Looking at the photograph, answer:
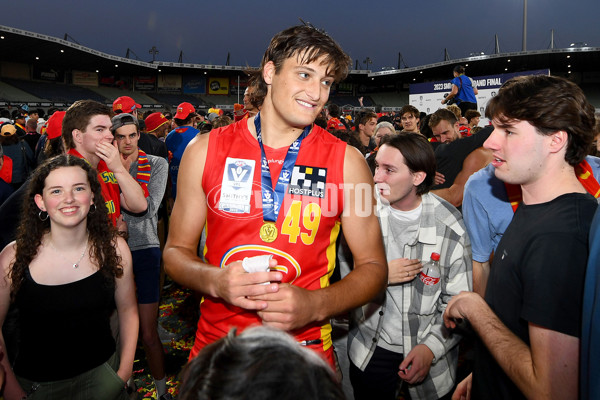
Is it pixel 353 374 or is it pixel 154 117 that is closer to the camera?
pixel 353 374

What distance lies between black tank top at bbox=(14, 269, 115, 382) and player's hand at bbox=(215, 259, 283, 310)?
1383 millimetres

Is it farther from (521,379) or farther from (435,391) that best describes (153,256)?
(521,379)

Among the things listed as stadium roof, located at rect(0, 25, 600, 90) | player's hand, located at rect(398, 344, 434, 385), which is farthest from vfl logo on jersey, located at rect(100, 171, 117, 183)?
stadium roof, located at rect(0, 25, 600, 90)

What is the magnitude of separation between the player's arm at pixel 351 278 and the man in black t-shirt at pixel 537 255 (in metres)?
0.47

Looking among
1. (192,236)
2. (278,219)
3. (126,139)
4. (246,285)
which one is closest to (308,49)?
(278,219)

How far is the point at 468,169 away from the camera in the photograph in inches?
160

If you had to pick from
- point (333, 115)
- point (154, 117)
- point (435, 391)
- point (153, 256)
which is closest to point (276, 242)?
point (435, 391)

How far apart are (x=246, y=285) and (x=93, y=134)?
2465 millimetres

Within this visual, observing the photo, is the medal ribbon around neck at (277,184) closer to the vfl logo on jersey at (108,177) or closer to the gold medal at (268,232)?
the gold medal at (268,232)

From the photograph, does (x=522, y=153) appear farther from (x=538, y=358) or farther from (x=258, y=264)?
(x=258, y=264)

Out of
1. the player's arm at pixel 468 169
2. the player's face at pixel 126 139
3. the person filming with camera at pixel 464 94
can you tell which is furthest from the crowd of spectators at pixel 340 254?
the person filming with camera at pixel 464 94

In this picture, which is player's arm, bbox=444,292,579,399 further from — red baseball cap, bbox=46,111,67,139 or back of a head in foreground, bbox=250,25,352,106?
red baseball cap, bbox=46,111,67,139

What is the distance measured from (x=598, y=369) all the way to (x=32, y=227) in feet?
9.24

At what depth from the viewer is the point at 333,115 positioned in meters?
8.81
